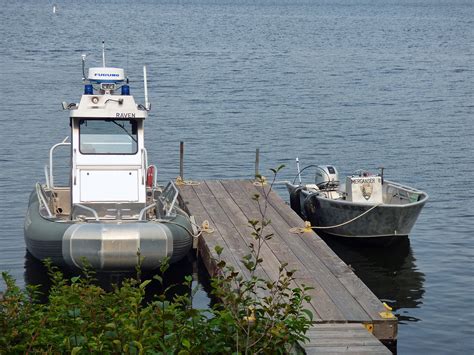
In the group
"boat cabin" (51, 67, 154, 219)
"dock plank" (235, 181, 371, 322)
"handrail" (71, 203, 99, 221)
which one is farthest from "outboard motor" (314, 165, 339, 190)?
"handrail" (71, 203, 99, 221)

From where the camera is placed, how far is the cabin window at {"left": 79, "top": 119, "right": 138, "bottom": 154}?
1798 cm

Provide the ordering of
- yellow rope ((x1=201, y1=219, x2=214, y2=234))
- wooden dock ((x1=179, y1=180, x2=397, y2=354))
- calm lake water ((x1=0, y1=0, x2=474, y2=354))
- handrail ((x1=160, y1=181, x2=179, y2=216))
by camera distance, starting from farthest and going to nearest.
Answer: calm lake water ((x1=0, y1=0, x2=474, y2=354)) → yellow rope ((x1=201, y1=219, x2=214, y2=234)) → handrail ((x1=160, y1=181, x2=179, y2=216)) → wooden dock ((x1=179, y1=180, x2=397, y2=354))

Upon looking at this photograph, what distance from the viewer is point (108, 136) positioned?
18.0m

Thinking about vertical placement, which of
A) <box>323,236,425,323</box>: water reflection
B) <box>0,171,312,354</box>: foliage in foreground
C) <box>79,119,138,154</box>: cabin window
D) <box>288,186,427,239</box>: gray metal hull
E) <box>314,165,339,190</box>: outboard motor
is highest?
<box>79,119,138,154</box>: cabin window

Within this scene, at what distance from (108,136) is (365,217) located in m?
5.41

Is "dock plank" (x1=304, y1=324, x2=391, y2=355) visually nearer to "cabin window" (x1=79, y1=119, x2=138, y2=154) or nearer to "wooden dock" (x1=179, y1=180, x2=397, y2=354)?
"wooden dock" (x1=179, y1=180, x2=397, y2=354)

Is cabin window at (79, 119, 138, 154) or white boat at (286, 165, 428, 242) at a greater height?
cabin window at (79, 119, 138, 154)

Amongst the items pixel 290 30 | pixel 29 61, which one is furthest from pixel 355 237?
pixel 290 30

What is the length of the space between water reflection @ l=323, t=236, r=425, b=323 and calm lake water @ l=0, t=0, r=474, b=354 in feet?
0.12

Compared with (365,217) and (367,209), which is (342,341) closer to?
(367,209)

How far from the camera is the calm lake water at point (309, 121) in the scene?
1939 centimetres

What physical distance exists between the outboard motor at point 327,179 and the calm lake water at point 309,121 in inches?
70.3

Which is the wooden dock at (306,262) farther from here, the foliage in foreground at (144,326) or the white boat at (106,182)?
the foliage in foreground at (144,326)

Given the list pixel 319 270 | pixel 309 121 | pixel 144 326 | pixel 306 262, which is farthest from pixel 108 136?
pixel 309 121
